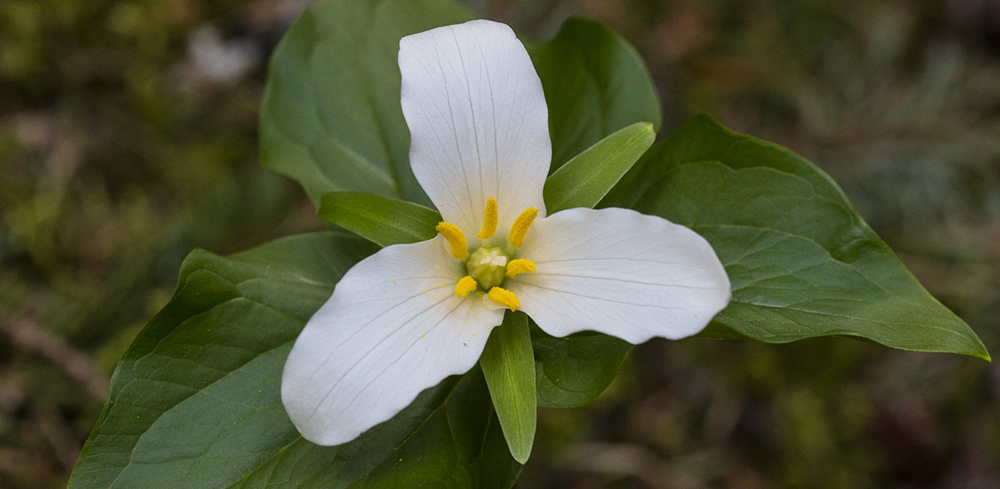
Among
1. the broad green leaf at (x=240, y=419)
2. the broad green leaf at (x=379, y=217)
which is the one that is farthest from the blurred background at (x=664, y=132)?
the broad green leaf at (x=379, y=217)

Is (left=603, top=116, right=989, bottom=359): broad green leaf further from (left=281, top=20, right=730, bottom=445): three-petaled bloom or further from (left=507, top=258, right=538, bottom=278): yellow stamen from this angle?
(left=507, top=258, right=538, bottom=278): yellow stamen

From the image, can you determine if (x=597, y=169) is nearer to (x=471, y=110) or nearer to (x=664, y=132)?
(x=471, y=110)

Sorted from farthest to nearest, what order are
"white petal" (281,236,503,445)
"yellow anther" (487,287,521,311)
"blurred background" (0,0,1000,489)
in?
"blurred background" (0,0,1000,489) → "yellow anther" (487,287,521,311) → "white petal" (281,236,503,445)

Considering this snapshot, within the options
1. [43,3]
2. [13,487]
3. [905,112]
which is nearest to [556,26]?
[905,112]

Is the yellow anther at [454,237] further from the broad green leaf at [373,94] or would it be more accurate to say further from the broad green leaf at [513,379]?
the broad green leaf at [373,94]

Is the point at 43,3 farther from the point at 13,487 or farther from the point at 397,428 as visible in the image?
the point at 397,428

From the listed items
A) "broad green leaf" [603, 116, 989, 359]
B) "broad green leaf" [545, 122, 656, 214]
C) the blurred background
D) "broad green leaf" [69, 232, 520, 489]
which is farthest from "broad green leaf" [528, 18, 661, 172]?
the blurred background
